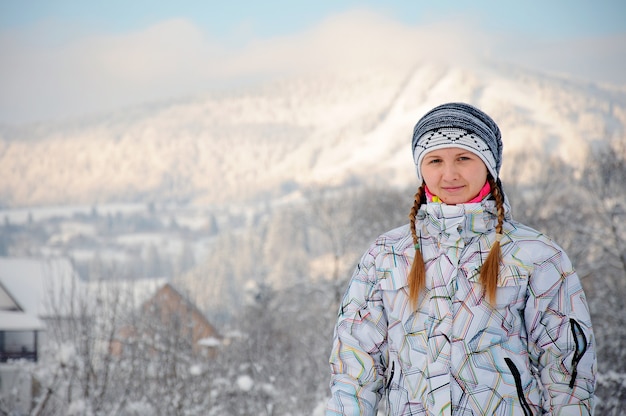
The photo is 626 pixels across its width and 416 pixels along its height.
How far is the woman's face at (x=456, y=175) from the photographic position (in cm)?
242

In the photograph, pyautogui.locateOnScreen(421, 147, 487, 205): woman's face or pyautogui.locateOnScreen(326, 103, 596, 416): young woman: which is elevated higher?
pyautogui.locateOnScreen(421, 147, 487, 205): woman's face

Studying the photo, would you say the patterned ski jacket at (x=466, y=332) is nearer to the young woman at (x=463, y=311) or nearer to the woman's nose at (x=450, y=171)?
the young woman at (x=463, y=311)

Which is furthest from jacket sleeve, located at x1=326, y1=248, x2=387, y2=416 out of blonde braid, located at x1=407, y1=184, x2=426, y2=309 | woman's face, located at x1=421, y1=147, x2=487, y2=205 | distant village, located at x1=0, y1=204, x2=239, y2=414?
distant village, located at x1=0, y1=204, x2=239, y2=414

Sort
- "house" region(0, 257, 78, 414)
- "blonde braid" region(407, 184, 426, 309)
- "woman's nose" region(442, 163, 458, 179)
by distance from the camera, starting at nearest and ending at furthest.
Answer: "blonde braid" region(407, 184, 426, 309)
"woman's nose" region(442, 163, 458, 179)
"house" region(0, 257, 78, 414)

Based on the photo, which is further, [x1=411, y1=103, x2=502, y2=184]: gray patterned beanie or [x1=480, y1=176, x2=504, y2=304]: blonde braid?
[x1=411, y1=103, x2=502, y2=184]: gray patterned beanie

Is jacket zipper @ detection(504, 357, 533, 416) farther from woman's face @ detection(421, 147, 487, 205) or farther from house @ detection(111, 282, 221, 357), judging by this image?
house @ detection(111, 282, 221, 357)

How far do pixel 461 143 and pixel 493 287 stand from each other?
0.46 metres

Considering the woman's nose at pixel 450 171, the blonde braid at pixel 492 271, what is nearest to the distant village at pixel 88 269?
the woman's nose at pixel 450 171

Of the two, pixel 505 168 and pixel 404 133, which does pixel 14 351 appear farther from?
pixel 404 133

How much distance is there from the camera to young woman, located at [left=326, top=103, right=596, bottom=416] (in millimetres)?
2195

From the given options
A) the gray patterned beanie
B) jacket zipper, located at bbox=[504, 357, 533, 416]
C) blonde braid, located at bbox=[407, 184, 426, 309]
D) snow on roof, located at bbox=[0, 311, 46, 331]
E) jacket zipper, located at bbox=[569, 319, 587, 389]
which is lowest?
jacket zipper, located at bbox=[504, 357, 533, 416]

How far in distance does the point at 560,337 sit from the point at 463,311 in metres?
0.27

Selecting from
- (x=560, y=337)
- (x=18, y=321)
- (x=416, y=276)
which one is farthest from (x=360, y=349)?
(x=18, y=321)

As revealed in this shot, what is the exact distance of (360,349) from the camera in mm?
2336
